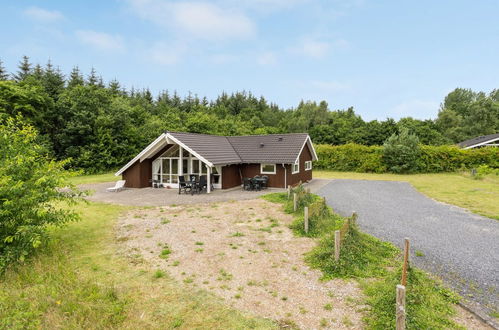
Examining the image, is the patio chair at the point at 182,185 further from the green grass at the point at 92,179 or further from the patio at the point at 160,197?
the green grass at the point at 92,179

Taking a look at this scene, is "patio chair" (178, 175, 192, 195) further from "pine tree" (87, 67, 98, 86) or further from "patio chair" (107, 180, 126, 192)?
"pine tree" (87, 67, 98, 86)

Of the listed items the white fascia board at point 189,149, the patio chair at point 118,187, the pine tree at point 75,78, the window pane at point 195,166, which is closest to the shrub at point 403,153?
the window pane at point 195,166

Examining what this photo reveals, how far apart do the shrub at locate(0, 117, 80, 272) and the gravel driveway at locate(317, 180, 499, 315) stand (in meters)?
8.57

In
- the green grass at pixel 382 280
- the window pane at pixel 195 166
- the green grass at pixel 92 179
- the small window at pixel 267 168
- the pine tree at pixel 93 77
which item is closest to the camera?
the green grass at pixel 382 280

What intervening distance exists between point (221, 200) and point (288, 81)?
22.7m

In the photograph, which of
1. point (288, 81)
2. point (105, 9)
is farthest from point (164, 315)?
point (288, 81)

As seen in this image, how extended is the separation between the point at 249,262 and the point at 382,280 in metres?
2.83

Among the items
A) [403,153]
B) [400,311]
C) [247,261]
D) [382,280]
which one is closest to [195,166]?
[247,261]

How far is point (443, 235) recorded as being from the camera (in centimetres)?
809

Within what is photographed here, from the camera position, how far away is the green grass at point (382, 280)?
154 inches

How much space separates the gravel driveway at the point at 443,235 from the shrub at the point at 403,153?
14.6 meters

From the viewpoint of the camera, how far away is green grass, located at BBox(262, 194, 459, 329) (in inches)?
154

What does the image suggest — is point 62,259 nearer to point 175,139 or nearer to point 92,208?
point 92,208

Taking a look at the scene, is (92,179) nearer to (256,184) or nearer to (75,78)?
(256,184)
